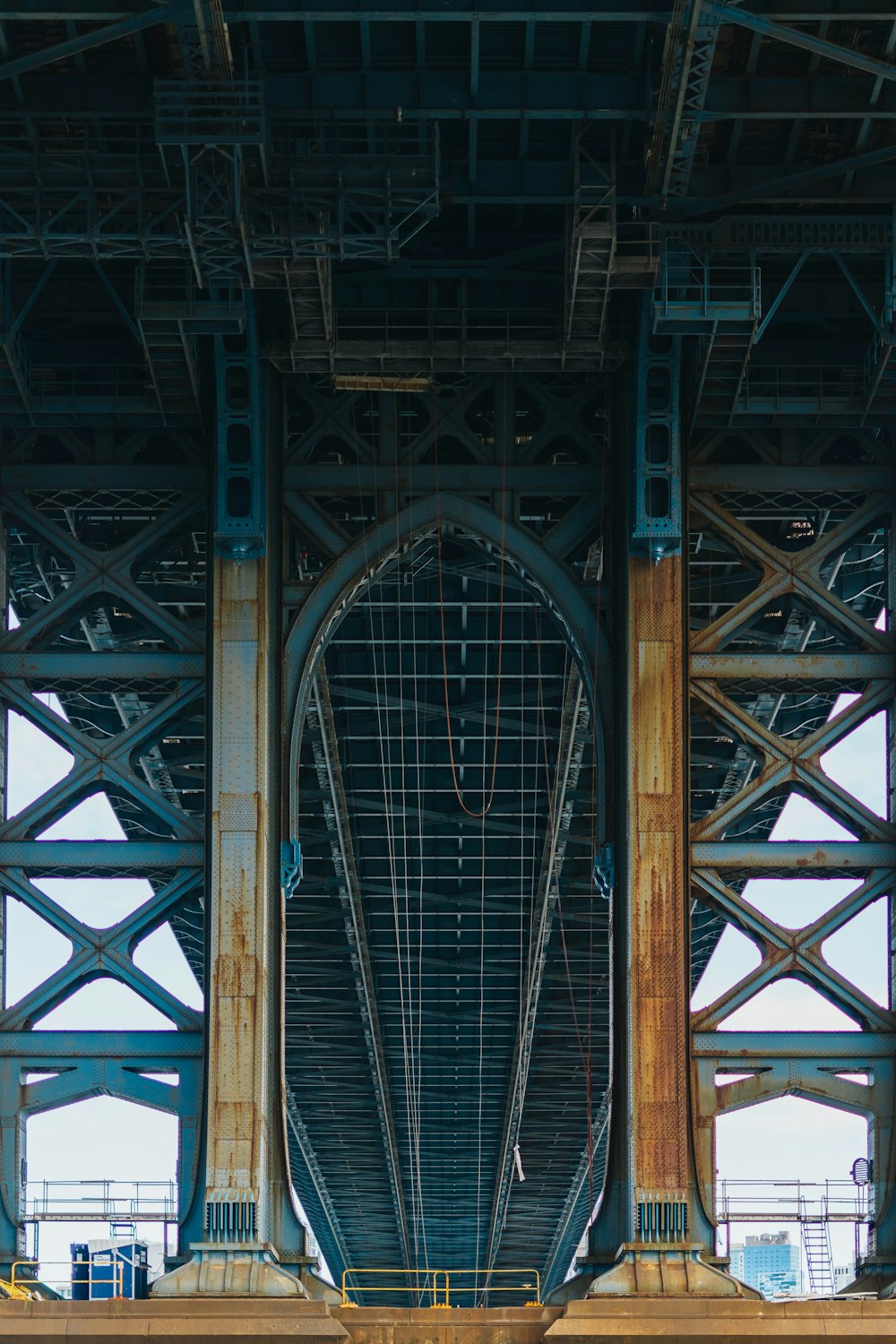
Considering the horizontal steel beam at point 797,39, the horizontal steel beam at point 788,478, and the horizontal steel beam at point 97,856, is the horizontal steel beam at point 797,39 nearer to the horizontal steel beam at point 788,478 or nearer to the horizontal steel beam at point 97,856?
the horizontal steel beam at point 788,478

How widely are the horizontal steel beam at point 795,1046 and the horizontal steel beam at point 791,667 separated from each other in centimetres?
527

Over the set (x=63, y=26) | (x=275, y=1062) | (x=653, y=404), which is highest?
(x=63, y=26)

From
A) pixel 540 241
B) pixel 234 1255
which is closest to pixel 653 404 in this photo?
pixel 540 241

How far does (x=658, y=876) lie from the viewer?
3369cm

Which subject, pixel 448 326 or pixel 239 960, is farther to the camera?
pixel 448 326

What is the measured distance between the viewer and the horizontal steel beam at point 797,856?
115ft

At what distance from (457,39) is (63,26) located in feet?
16.8

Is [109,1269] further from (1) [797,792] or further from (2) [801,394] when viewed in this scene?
(2) [801,394]

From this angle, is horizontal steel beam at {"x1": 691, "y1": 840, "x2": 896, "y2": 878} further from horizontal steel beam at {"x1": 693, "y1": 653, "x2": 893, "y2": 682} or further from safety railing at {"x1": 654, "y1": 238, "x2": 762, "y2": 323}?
safety railing at {"x1": 654, "y1": 238, "x2": 762, "y2": 323}

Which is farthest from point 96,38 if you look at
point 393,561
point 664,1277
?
point 664,1277

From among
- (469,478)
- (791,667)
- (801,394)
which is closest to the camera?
(791,667)

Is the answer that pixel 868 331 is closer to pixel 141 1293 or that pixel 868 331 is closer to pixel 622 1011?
pixel 622 1011

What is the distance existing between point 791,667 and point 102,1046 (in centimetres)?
1159

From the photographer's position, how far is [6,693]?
36.3 metres
